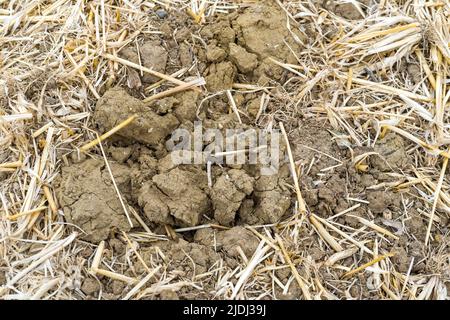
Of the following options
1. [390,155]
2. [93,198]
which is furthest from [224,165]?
[390,155]

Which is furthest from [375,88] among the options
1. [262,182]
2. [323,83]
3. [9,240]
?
[9,240]

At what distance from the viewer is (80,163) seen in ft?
8.50

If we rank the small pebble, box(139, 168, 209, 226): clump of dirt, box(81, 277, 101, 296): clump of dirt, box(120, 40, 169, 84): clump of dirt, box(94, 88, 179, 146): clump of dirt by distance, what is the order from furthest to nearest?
the small pebble
box(120, 40, 169, 84): clump of dirt
box(94, 88, 179, 146): clump of dirt
box(139, 168, 209, 226): clump of dirt
box(81, 277, 101, 296): clump of dirt

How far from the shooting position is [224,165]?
2.58 metres

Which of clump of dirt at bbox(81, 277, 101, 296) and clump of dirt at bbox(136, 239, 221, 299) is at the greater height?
clump of dirt at bbox(136, 239, 221, 299)

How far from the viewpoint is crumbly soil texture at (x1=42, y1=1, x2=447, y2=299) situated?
2453 millimetres

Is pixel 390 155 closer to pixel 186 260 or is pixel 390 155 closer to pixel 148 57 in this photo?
pixel 186 260

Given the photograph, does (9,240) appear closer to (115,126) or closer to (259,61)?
(115,126)

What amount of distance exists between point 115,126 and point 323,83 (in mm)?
1029

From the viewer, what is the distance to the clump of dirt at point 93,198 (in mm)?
2473

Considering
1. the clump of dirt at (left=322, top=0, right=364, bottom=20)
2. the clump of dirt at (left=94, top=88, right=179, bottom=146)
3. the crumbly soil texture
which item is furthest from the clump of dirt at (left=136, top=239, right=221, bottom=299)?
the clump of dirt at (left=322, top=0, right=364, bottom=20)

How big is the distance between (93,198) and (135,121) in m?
0.39

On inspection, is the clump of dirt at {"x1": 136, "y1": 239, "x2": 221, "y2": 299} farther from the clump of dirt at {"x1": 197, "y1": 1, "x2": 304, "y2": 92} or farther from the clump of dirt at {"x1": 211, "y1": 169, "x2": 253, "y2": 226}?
the clump of dirt at {"x1": 197, "y1": 1, "x2": 304, "y2": 92}

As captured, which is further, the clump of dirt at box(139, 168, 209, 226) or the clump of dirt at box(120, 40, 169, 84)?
the clump of dirt at box(120, 40, 169, 84)
